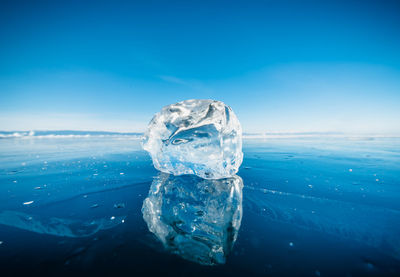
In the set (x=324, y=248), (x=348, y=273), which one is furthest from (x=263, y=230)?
(x=348, y=273)

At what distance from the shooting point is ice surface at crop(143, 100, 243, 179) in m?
3.13

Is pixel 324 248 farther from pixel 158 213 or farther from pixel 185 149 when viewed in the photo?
pixel 185 149

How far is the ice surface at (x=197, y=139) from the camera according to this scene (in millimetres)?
3133

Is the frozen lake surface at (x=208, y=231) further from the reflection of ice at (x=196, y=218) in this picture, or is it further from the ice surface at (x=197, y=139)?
the ice surface at (x=197, y=139)

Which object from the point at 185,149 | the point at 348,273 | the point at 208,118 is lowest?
the point at 348,273

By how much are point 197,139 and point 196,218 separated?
1720 mm

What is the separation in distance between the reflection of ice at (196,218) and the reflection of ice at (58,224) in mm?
435

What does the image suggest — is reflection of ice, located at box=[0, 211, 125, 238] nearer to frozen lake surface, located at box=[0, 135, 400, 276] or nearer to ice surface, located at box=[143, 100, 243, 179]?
frozen lake surface, located at box=[0, 135, 400, 276]

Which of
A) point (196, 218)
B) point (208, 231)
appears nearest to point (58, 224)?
point (196, 218)

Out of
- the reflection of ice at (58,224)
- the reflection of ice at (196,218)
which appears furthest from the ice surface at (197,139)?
the reflection of ice at (58,224)

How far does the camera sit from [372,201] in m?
2.18

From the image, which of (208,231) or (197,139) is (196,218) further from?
(197,139)

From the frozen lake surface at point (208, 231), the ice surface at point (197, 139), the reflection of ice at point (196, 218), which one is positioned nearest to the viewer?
the frozen lake surface at point (208, 231)

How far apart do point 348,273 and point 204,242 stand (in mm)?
1041
